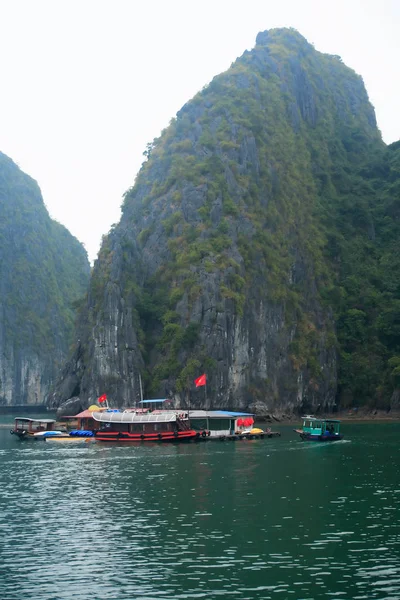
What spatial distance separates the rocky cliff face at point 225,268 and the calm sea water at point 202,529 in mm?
50419

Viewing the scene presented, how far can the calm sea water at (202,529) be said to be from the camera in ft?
81.5

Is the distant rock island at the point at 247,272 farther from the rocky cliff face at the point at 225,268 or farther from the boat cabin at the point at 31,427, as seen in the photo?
the boat cabin at the point at 31,427

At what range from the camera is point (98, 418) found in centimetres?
8150

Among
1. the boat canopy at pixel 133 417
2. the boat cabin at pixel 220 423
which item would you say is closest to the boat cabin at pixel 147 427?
the boat canopy at pixel 133 417

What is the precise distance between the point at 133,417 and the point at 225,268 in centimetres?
3872

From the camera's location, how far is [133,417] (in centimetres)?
7988

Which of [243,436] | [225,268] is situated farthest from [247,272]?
[243,436]

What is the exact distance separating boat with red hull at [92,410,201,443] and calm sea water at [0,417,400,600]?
19.3m

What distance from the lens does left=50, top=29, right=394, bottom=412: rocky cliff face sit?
4313 inches

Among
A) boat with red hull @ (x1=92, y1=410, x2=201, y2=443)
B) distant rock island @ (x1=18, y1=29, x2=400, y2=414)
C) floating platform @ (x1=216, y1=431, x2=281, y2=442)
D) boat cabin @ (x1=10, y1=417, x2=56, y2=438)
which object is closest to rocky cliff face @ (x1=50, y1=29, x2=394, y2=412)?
distant rock island @ (x1=18, y1=29, x2=400, y2=414)

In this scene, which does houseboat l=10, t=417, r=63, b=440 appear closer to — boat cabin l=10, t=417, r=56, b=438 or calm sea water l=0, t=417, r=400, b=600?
boat cabin l=10, t=417, r=56, b=438

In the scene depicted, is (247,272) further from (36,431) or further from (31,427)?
(36,431)

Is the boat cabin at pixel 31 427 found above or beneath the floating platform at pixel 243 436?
above

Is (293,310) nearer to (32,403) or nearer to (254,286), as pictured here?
(254,286)
